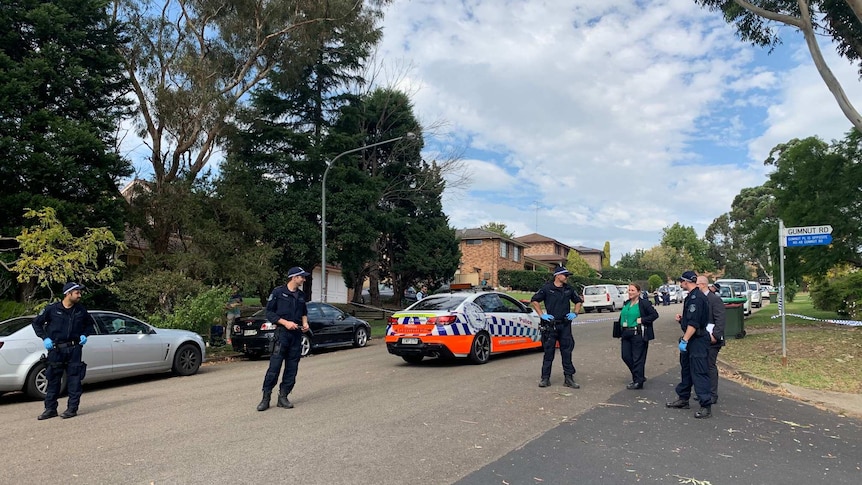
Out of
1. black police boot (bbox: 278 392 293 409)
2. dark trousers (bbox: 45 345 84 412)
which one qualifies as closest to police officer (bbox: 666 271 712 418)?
black police boot (bbox: 278 392 293 409)

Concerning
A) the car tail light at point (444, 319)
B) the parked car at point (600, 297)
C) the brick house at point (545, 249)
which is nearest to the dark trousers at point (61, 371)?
the car tail light at point (444, 319)

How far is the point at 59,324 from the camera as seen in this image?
24.6 ft

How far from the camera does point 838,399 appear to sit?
26.4 feet

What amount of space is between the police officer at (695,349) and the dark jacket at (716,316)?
0.12m

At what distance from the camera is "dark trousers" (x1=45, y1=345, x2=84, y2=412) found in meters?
7.46

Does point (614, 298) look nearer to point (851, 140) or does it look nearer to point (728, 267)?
point (851, 140)

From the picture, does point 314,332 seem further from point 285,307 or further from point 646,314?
point 646,314

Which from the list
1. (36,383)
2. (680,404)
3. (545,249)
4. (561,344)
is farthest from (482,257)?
(680,404)

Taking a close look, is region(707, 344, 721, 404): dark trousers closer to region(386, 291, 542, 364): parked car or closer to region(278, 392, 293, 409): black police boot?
region(386, 291, 542, 364): parked car

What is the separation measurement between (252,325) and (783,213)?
17.3 m

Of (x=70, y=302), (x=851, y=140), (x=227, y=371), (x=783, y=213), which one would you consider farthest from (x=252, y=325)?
(x=851, y=140)

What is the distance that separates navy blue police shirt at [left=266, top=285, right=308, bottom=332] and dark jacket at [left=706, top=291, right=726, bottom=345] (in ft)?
16.9

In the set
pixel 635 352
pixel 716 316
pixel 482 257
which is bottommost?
pixel 635 352

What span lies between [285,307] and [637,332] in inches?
197
